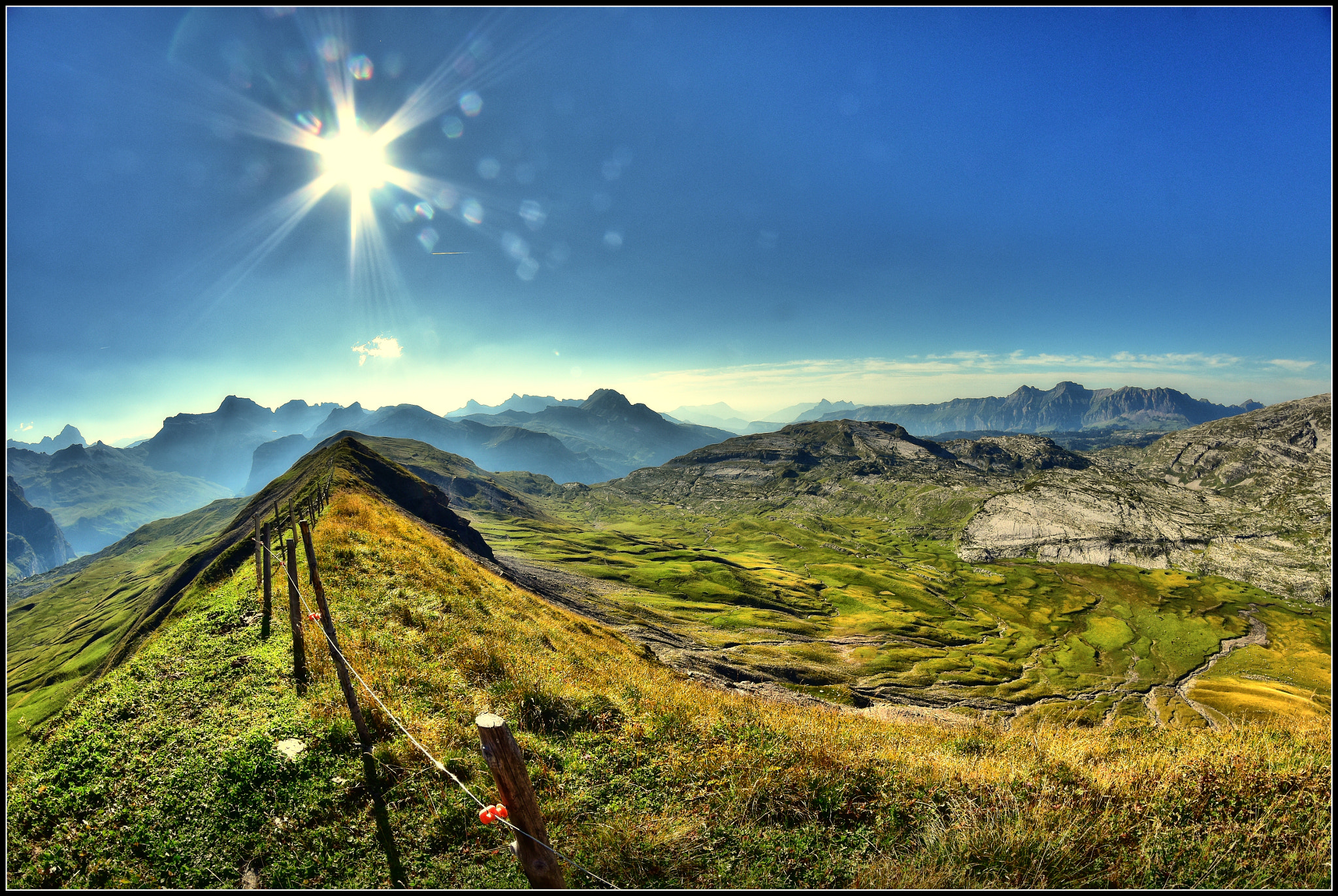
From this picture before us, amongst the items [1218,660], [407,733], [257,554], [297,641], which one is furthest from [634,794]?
[1218,660]

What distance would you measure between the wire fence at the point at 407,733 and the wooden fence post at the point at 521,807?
9 centimetres

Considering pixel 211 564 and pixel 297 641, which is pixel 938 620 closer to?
pixel 297 641

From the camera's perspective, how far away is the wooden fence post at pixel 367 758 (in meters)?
8.71

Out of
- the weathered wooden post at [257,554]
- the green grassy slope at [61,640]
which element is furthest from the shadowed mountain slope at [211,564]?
the weathered wooden post at [257,554]

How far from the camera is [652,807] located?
10.1m

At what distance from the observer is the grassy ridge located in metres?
8.55

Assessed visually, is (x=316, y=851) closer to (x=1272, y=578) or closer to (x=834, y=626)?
(x=834, y=626)

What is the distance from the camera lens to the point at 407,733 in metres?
8.72

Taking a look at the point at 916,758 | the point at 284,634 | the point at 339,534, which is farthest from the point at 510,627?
the point at 916,758

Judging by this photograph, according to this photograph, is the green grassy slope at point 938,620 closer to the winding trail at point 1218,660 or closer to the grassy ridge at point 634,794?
the winding trail at point 1218,660

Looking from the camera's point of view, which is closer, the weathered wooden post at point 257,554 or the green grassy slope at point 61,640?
the weathered wooden post at point 257,554

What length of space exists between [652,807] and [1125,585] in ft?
708

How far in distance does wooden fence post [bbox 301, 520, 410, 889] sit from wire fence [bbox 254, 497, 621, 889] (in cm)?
16

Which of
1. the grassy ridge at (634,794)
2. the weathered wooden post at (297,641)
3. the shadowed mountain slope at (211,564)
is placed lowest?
the shadowed mountain slope at (211,564)
